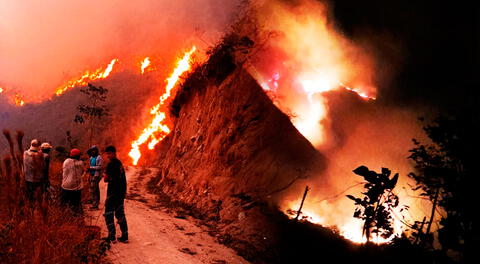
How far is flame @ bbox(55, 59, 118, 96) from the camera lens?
1660 inches

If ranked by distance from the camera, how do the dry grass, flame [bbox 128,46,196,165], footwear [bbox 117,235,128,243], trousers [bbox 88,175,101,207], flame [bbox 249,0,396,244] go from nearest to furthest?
1. the dry grass
2. footwear [bbox 117,235,128,243]
3. trousers [bbox 88,175,101,207]
4. flame [bbox 249,0,396,244]
5. flame [bbox 128,46,196,165]

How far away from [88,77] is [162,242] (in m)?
43.6

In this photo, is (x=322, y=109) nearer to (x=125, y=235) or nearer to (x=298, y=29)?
(x=298, y=29)

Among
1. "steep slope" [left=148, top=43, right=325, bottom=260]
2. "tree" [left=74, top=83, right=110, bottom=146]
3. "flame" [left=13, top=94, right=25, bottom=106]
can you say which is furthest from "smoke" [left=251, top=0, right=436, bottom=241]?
"flame" [left=13, top=94, right=25, bottom=106]

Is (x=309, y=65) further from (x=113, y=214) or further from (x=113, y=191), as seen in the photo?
(x=113, y=214)

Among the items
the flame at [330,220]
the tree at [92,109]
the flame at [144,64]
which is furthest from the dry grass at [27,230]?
the flame at [144,64]

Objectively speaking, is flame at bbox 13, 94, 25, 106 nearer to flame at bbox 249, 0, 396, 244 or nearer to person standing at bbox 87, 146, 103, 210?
person standing at bbox 87, 146, 103, 210

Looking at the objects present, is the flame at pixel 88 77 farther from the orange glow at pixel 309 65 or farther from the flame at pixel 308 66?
the orange glow at pixel 309 65

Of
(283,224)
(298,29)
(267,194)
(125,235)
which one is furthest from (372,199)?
(298,29)

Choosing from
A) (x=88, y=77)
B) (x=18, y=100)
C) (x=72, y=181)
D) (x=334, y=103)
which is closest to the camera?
(x=72, y=181)

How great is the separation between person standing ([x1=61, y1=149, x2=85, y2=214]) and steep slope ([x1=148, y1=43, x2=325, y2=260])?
4009mm

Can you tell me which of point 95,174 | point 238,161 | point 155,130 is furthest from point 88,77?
point 238,161

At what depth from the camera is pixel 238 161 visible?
10.5 meters

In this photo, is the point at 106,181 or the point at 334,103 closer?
the point at 106,181
